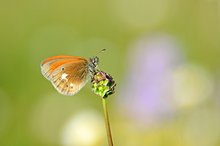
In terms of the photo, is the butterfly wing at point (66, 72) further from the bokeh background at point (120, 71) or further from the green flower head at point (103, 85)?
the bokeh background at point (120, 71)

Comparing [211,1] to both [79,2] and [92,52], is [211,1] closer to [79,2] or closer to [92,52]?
[92,52]

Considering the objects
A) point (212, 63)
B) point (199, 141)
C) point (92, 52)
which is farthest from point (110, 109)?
point (92, 52)

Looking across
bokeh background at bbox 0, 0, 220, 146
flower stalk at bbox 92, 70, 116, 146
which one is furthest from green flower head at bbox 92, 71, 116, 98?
bokeh background at bbox 0, 0, 220, 146

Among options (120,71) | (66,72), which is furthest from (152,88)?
(120,71)

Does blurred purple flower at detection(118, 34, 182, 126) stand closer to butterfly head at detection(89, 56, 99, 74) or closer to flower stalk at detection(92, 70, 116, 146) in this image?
butterfly head at detection(89, 56, 99, 74)

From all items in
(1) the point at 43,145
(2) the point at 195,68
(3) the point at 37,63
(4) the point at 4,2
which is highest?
(4) the point at 4,2

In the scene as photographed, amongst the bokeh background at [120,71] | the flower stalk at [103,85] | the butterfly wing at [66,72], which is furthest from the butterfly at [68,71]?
the bokeh background at [120,71]
